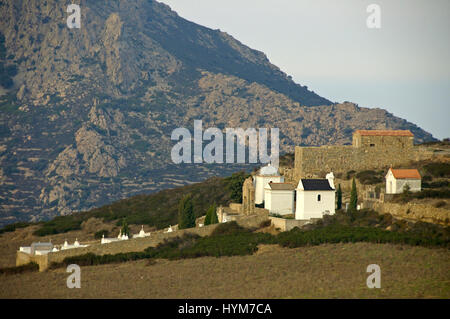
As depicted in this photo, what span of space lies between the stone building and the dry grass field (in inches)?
753

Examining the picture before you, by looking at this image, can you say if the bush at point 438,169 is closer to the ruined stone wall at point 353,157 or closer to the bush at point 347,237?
the ruined stone wall at point 353,157

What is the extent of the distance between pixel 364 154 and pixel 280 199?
1500 cm

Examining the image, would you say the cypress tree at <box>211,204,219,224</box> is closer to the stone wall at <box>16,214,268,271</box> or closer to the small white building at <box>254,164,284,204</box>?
the stone wall at <box>16,214,268,271</box>

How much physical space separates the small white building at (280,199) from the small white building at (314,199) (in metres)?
1.76

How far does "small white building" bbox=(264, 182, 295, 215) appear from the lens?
67438mm

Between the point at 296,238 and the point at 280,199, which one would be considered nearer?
the point at 296,238

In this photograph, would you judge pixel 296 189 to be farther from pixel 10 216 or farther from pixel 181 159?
pixel 181 159

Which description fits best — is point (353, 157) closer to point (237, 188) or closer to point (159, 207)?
point (237, 188)

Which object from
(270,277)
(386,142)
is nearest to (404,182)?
(386,142)

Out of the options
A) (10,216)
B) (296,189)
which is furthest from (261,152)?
(296,189)

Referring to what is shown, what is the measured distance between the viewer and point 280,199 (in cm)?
6762

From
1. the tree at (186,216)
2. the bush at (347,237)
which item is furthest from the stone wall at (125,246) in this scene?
the bush at (347,237)

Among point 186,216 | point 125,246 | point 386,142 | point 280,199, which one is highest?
point 386,142
